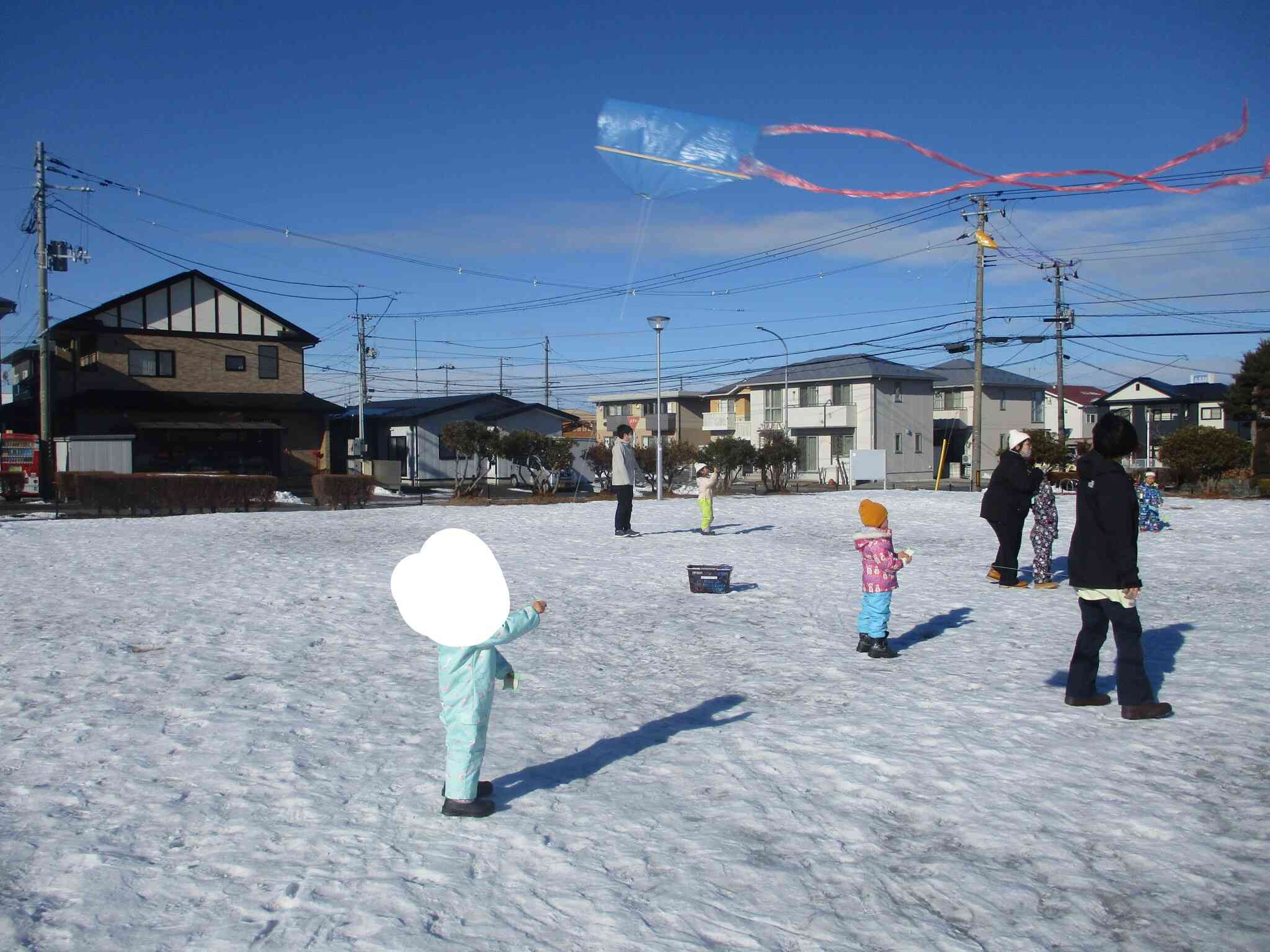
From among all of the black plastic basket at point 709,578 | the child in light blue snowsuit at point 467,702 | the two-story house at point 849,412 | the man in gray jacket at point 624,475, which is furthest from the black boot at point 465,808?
the two-story house at point 849,412

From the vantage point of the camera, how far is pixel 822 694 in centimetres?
645

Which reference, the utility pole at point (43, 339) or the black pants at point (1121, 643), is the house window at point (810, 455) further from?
the black pants at point (1121, 643)

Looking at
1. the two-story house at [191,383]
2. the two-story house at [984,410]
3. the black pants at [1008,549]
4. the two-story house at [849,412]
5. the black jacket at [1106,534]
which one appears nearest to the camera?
the black jacket at [1106,534]

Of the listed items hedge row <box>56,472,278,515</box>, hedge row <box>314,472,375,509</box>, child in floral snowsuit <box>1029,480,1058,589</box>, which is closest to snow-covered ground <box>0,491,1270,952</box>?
child in floral snowsuit <box>1029,480,1058,589</box>

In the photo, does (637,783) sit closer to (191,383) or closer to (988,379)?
(191,383)

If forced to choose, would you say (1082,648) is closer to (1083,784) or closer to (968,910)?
(1083,784)

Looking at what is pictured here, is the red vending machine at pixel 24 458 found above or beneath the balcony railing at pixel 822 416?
beneath

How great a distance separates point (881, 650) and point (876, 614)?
29cm

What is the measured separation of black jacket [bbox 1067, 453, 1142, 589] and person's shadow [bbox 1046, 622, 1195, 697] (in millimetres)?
809

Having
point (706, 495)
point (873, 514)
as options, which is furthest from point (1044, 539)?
point (706, 495)

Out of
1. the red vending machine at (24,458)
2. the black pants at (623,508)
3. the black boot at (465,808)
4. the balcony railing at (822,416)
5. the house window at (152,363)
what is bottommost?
the black boot at (465,808)

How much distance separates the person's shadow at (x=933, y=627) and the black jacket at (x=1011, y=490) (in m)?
1.55

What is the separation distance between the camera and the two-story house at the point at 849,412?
5591 centimetres

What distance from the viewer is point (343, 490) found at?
78.6 ft
